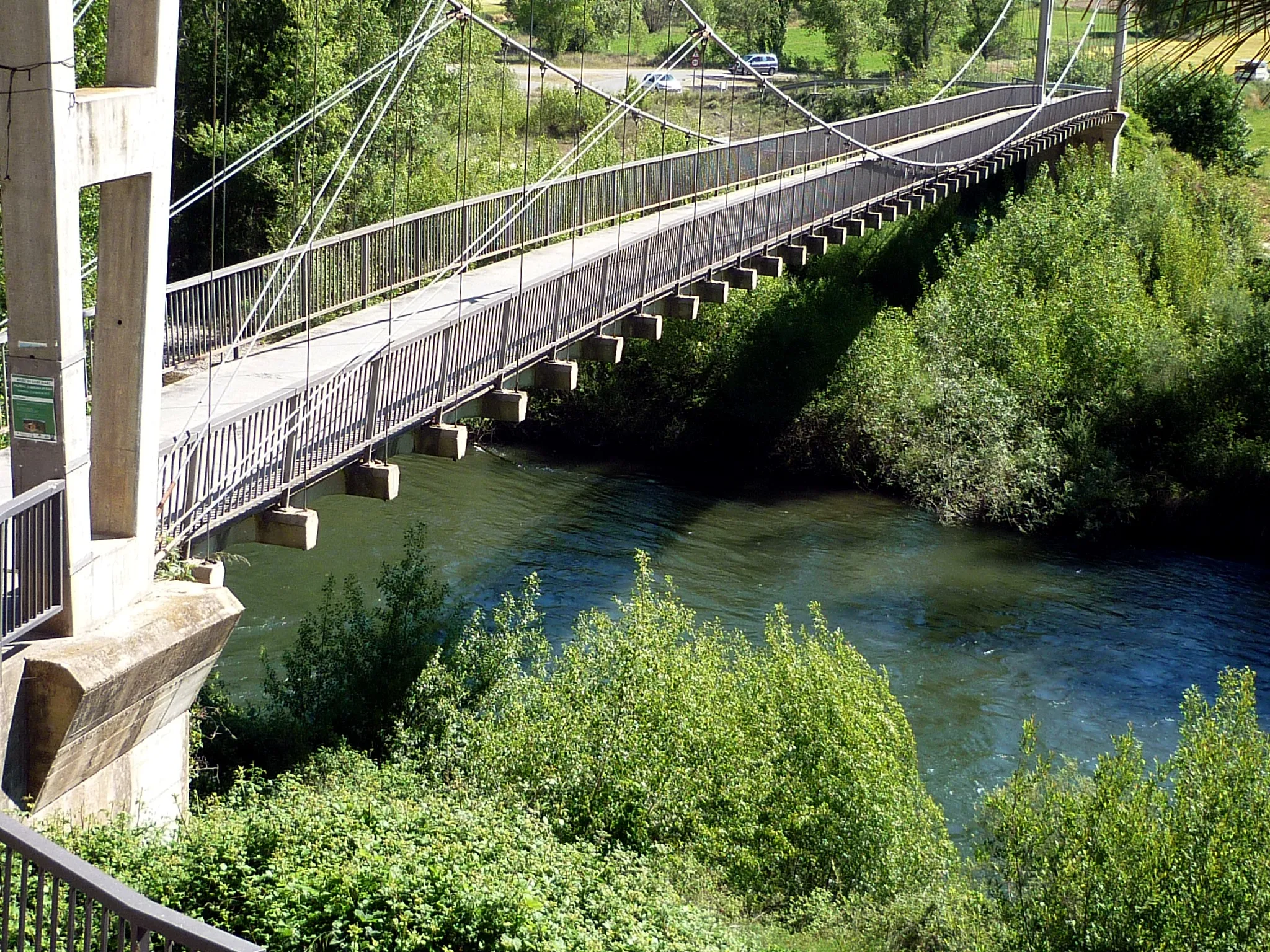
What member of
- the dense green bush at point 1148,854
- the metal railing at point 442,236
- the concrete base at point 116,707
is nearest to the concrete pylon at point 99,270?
the concrete base at point 116,707

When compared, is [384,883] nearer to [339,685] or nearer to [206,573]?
[206,573]

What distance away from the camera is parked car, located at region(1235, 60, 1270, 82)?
97.4 inches

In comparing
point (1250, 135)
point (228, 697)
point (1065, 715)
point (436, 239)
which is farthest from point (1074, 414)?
point (1250, 135)

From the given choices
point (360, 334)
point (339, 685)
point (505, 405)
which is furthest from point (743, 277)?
point (339, 685)

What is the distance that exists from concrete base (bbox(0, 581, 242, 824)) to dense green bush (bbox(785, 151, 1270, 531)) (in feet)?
59.0

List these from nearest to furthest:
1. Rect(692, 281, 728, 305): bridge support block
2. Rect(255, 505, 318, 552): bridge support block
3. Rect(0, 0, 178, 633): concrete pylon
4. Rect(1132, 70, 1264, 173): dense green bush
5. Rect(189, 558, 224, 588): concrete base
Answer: Rect(0, 0, 178, 633): concrete pylon
Rect(189, 558, 224, 588): concrete base
Rect(255, 505, 318, 552): bridge support block
Rect(692, 281, 728, 305): bridge support block
Rect(1132, 70, 1264, 173): dense green bush

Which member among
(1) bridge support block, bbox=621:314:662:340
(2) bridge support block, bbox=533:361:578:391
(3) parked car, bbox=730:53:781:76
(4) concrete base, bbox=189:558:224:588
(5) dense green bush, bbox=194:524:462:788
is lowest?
(5) dense green bush, bbox=194:524:462:788

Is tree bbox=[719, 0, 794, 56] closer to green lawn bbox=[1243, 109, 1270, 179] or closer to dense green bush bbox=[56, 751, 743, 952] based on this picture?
green lawn bbox=[1243, 109, 1270, 179]

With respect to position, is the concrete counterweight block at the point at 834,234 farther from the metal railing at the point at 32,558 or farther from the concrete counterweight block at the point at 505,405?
the metal railing at the point at 32,558

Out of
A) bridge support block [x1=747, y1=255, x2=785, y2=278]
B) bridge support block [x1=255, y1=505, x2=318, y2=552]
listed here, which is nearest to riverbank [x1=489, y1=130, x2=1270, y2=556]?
bridge support block [x1=747, y1=255, x2=785, y2=278]

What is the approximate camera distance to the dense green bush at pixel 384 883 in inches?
267

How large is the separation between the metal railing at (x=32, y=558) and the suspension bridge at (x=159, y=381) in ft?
0.05

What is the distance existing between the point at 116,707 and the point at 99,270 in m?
2.37

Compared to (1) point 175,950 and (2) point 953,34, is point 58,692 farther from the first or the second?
(2) point 953,34
